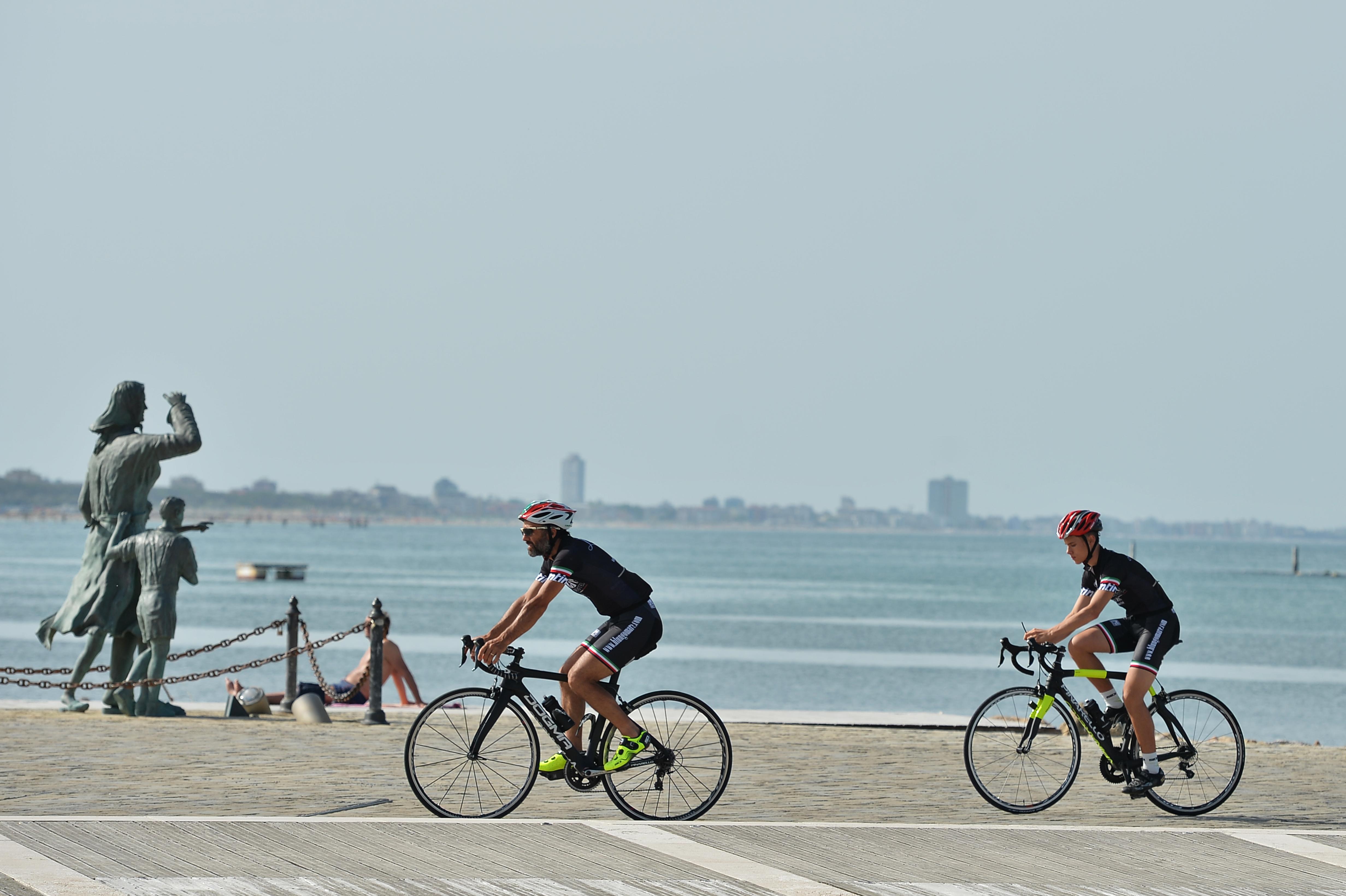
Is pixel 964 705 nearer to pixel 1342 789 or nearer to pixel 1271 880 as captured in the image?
pixel 1342 789

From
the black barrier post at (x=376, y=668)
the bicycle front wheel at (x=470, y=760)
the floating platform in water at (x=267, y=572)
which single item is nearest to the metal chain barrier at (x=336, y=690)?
the black barrier post at (x=376, y=668)

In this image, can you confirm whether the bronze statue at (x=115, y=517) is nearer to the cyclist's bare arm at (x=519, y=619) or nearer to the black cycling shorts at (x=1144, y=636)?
the cyclist's bare arm at (x=519, y=619)

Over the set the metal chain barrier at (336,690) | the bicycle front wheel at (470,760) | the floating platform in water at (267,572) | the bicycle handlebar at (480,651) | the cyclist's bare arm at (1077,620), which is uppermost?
the cyclist's bare arm at (1077,620)

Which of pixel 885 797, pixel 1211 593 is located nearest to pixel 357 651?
pixel 885 797

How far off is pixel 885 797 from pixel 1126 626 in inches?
72.8

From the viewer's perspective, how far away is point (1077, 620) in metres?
9.41

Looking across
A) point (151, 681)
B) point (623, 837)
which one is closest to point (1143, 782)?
point (623, 837)

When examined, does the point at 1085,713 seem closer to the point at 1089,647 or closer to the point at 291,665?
the point at 1089,647

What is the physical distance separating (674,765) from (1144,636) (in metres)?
2.88

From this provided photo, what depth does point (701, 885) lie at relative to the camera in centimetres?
726

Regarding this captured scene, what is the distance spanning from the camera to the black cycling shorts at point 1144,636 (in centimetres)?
957

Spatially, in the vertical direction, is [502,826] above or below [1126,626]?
below

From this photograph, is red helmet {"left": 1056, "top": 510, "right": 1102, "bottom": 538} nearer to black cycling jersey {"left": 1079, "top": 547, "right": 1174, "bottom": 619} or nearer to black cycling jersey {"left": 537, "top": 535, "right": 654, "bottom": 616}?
black cycling jersey {"left": 1079, "top": 547, "right": 1174, "bottom": 619}

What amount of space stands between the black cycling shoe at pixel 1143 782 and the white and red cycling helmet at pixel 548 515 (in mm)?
3697
